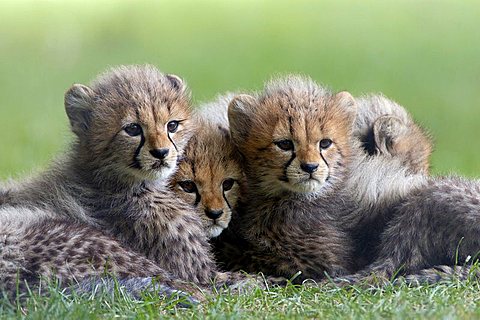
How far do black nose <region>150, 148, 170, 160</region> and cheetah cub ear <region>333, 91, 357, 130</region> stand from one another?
4.03 ft

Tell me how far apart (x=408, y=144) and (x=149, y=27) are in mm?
17504

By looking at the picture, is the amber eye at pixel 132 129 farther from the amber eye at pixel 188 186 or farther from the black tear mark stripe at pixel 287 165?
the black tear mark stripe at pixel 287 165

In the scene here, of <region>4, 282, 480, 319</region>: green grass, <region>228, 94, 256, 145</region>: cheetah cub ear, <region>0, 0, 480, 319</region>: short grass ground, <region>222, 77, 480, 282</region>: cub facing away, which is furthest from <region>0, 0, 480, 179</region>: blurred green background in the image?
<region>4, 282, 480, 319</region>: green grass

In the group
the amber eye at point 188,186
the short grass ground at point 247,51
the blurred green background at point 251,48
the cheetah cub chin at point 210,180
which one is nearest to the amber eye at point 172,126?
the cheetah cub chin at point 210,180

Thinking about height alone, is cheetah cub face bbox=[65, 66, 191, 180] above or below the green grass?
above

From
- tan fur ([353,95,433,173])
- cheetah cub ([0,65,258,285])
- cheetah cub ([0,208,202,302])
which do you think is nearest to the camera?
cheetah cub ([0,208,202,302])

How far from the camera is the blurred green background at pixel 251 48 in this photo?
1812cm

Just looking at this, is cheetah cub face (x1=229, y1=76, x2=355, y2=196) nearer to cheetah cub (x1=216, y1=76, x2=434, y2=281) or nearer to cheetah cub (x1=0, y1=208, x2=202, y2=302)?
cheetah cub (x1=216, y1=76, x2=434, y2=281)

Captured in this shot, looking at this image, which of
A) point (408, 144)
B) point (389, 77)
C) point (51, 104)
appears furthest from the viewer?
point (389, 77)

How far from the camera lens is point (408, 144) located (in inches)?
309

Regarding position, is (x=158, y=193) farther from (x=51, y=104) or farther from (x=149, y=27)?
(x=149, y=27)

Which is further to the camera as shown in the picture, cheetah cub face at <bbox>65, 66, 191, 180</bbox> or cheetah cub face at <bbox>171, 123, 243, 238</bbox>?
cheetah cub face at <bbox>171, 123, 243, 238</bbox>

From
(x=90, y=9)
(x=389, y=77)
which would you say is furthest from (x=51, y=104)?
(x=90, y=9)

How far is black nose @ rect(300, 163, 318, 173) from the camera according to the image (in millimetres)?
6754
